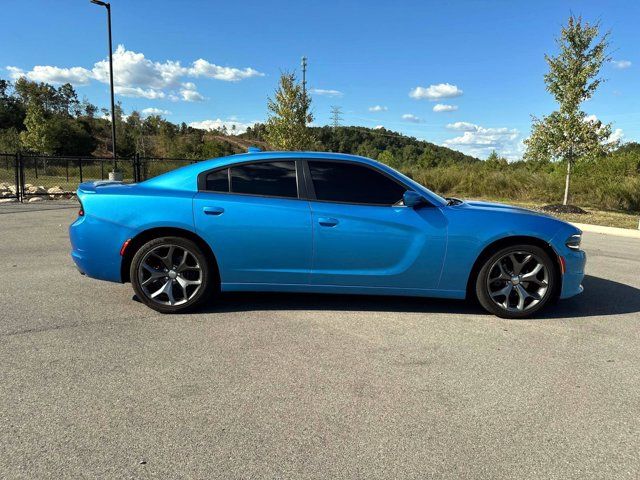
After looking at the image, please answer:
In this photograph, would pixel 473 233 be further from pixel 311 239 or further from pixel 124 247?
pixel 124 247

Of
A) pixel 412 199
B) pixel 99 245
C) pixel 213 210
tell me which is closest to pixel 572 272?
pixel 412 199

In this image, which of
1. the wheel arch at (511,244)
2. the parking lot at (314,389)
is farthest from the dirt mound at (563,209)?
the wheel arch at (511,244)

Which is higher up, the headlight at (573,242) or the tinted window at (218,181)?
the tinted window at (218,181)

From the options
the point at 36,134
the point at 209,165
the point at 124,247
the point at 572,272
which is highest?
the point at 36,134

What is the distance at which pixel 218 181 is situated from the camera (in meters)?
4.44

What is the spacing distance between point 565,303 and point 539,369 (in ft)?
6.44

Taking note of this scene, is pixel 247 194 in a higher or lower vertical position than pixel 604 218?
higher

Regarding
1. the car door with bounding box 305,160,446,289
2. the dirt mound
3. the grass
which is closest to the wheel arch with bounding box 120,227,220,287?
the car door with bounding box 305,160,446,289

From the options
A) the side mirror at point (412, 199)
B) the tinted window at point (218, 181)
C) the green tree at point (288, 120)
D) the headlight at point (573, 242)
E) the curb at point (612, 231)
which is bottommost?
the curb at point (612, 231)

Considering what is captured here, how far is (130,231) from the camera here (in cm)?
431

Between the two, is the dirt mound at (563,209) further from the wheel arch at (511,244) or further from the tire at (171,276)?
the tire at (171,276)

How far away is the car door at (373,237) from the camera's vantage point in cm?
425

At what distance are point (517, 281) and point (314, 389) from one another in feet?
8.03

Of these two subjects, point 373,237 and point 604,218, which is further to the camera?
point 604,218
